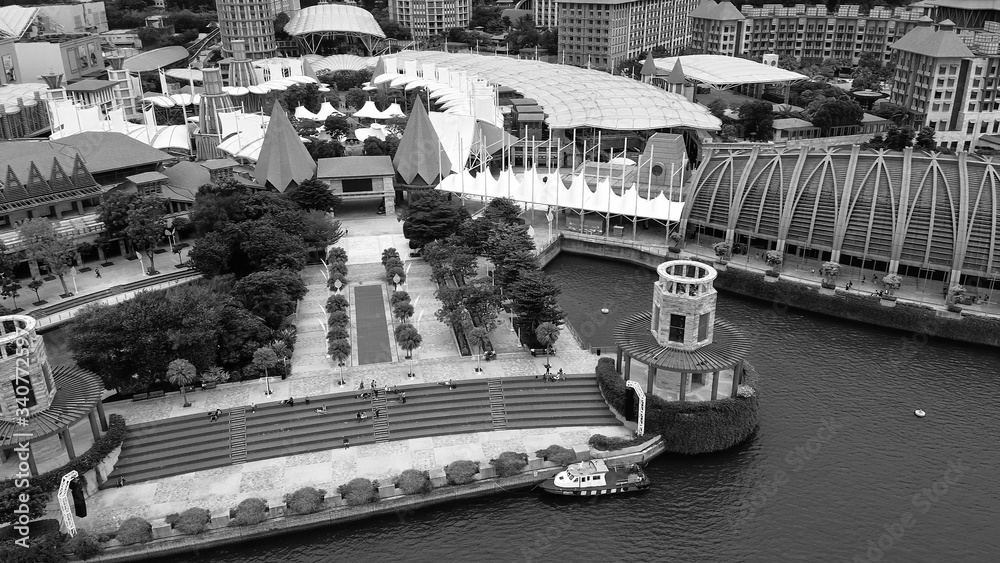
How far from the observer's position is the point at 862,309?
62.6 meters

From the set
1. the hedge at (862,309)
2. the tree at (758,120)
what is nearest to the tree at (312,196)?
the hedge at (862,309)

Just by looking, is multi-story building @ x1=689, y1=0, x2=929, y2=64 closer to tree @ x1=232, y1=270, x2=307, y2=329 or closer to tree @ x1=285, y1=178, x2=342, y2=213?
tree @ x1=285, y1=178, x2=342, y2=213

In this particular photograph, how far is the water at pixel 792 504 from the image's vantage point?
40156mm

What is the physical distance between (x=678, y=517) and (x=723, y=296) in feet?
98.4

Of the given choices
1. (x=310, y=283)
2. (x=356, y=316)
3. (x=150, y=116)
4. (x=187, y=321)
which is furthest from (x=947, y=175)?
(x=150, y=116)

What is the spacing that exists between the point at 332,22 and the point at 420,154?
301 ft

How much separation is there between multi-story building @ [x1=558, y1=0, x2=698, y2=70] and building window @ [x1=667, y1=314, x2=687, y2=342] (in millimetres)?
111341

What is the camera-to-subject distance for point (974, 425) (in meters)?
49.6

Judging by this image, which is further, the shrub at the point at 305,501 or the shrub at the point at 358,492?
the shrub at the point at 358,492

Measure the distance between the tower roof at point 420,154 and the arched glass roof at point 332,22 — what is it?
283 ft

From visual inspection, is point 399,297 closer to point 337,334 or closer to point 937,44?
point 337,334

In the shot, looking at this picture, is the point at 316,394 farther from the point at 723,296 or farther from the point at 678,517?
the point at 723,296

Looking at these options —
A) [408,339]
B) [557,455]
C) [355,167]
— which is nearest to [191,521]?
[408,339]

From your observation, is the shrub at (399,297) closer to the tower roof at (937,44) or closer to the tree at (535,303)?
the tree at (535,303)
